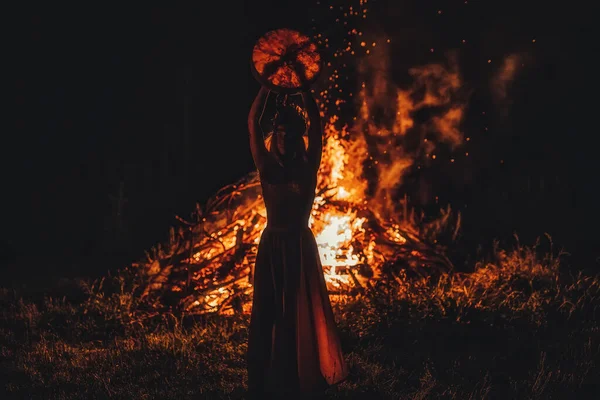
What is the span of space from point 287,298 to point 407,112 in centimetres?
536

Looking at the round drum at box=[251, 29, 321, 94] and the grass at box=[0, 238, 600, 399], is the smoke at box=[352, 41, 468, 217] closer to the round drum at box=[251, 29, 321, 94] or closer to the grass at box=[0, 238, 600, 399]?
the grass at box=[0, 238, 600, 399]

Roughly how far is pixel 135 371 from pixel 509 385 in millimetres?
3067

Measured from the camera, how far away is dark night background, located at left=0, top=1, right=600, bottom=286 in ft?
30.8

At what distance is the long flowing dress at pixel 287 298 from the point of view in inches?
167

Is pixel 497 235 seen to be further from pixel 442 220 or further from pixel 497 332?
pixel 497 332

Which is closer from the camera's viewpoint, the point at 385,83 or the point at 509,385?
the point at 509,385

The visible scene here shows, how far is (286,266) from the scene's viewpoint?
13.9 feet

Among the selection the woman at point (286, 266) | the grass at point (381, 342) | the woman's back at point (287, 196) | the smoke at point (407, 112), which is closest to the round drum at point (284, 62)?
the woman at point (286, 266)

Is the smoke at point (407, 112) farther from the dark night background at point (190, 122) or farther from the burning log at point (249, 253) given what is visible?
the burning log at point (249, 253)

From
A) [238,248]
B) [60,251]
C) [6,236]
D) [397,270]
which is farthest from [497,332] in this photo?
[6,236]

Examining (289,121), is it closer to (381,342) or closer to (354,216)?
(381,342)

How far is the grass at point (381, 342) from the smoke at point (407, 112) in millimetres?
1843

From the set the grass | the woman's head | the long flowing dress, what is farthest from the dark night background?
the woman's head

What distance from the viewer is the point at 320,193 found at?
7676 mm
